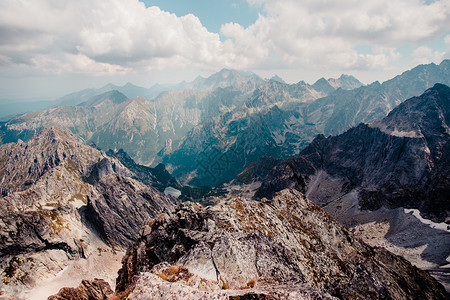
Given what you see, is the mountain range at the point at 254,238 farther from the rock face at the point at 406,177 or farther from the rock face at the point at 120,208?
the rock face at the point at 406,177

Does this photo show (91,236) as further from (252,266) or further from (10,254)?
(252,266)

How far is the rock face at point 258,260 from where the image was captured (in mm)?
19938

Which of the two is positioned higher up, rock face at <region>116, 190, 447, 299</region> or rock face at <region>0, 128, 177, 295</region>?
rock face at <region>116, 190, 447, 299</region>

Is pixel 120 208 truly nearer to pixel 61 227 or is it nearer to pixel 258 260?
pixel 61 227

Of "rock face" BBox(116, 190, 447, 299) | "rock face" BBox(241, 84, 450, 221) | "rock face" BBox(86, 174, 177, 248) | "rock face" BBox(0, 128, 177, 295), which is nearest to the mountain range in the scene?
"rock face" BBox(116, 190, 447, 299)

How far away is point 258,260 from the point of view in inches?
1078

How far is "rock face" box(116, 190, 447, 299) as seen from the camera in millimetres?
19938

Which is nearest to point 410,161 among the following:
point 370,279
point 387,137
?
point 387,137

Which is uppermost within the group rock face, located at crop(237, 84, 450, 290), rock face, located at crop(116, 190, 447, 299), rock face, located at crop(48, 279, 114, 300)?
rock face, located at crop(116, 190, 447, 299)

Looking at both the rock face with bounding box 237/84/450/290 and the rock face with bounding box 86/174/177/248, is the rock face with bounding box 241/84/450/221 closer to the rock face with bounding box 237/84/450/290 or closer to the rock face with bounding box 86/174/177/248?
the rock face with bounding box 237/84/450/290

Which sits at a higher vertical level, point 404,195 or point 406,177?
point 406,177

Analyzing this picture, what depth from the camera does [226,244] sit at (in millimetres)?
27359

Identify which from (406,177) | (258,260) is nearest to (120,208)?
(258,260)

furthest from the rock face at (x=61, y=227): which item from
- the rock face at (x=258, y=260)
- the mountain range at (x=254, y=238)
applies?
the rock face at (x=258, y=260)
